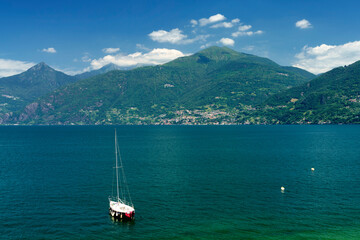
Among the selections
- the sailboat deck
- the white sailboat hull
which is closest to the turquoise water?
the white sailboat hull

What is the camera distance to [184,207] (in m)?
66.6

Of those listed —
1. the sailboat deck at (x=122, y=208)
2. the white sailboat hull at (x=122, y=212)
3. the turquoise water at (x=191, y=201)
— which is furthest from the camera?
the sailboat deck at (x=122, y=208)

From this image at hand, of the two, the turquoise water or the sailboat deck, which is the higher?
the sailboat deck

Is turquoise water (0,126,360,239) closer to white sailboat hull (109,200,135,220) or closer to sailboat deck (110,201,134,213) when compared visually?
white sailboat hull (109,200,135,220)

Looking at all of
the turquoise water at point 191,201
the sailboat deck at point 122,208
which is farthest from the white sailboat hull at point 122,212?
the turquoise water at point 191,201

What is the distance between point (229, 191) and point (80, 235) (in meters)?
42.4

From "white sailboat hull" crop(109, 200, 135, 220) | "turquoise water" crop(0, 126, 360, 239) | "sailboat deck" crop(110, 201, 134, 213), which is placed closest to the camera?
"turquoise water" crop(0, 126, 360, 239)

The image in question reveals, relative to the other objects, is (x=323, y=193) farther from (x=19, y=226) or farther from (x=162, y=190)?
(x=19, y=226)

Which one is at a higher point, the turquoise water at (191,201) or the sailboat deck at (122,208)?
the sailboat deck at (122,208)

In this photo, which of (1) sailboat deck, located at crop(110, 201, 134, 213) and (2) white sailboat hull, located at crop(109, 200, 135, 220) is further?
(1) sailboat deck, located at crop(110, 201, 134, 213)

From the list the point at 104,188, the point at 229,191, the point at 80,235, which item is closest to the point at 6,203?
the point at 104,188

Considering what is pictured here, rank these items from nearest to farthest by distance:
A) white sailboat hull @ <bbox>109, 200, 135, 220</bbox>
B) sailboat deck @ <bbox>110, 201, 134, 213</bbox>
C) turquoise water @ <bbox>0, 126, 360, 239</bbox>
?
1. turquoise water @ <bbox>0, 126, 360, 239</bbox>
2. white sailboat hull @ <bbox>109, 200, 135, 220</bbox>
3. sailboat deck @ <bbox>110, 201, 134, 213</bbox>

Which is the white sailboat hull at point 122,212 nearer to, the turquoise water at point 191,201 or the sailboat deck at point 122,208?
the sailboat deck at point 122,208

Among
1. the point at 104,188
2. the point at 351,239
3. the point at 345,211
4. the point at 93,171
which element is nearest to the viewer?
the point at 351,239
